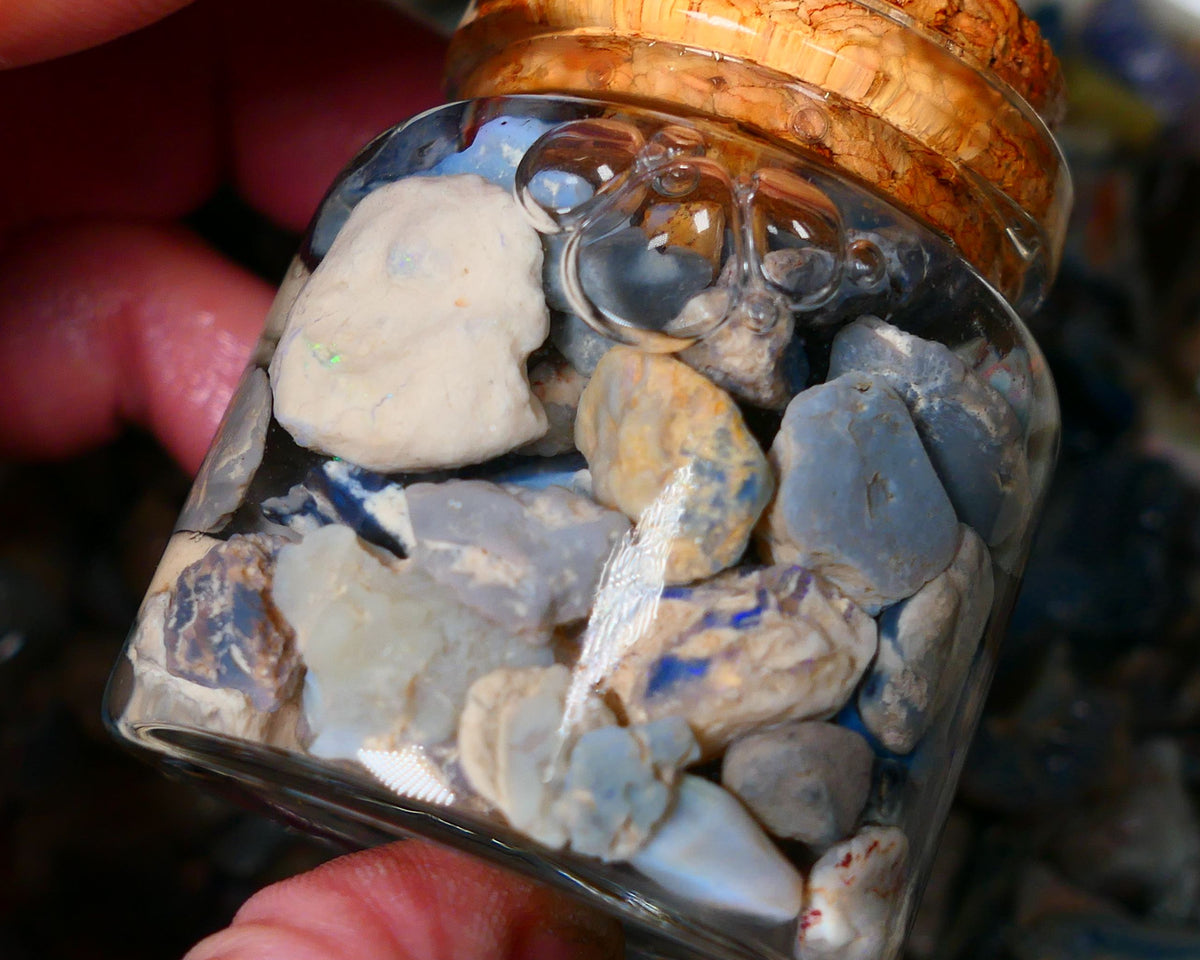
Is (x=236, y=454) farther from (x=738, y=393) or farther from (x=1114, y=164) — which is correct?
(x=1114, y=164)

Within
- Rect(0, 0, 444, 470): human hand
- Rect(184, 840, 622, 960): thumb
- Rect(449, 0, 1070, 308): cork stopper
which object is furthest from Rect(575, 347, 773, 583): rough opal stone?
Rect(0, 0, 444, 470): human hand

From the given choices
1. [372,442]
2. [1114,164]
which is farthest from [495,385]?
[1114,164]

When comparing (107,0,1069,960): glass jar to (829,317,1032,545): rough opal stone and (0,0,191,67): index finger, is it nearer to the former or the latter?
A: (829,317,1032,545): rough opal stone

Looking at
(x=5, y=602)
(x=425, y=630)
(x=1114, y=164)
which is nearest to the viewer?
(x=425, y=630)

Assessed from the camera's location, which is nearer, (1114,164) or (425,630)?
(425,630)

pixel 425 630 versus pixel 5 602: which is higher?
pixel 425 630

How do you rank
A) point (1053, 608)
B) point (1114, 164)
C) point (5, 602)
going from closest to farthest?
1. point (5, 602)
2. point (1053, 608)
3. point (1114, 164)

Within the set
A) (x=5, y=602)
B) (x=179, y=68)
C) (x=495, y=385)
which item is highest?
(x=495, y=385)

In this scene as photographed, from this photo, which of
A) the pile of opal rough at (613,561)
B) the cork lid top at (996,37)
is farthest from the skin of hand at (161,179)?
the cork lid top at (996,37)
